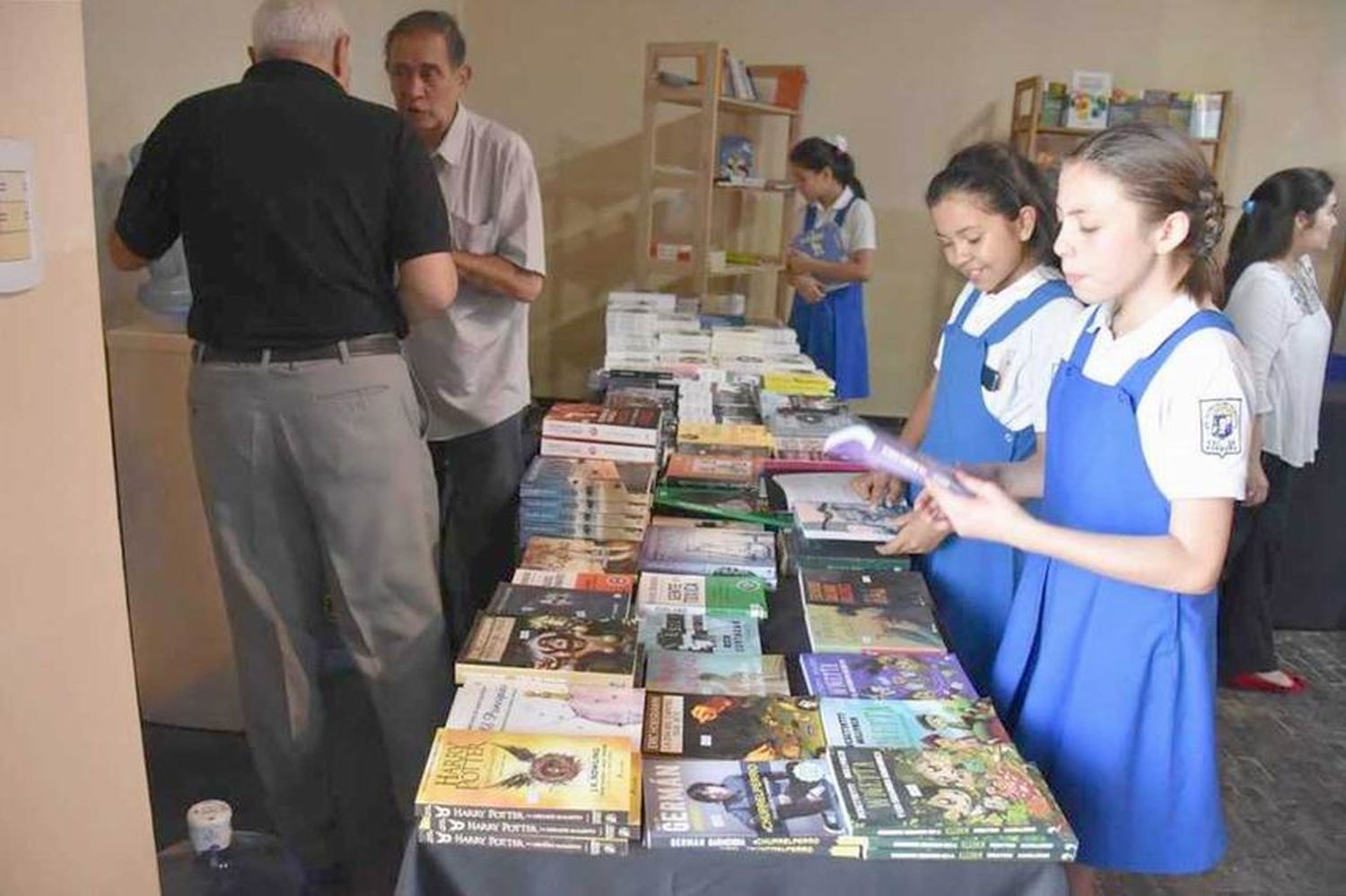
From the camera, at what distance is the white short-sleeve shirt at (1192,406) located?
3.80 feet

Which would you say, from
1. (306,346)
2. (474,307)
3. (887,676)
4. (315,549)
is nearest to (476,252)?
(474,307)

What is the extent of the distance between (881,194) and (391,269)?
4513 mm

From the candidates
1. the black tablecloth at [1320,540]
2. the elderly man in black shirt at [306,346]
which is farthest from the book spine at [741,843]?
the black tablecloth at [1320,540]

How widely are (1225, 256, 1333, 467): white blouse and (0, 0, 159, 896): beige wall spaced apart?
2682 mm

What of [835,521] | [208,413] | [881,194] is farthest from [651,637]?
[881,194]

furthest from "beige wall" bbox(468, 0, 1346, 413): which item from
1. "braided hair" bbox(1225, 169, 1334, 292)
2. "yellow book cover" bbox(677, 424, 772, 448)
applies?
"yellow book cover" bbox(677, 424, 772, 448)

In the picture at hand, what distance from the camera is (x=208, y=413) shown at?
1.75 metres

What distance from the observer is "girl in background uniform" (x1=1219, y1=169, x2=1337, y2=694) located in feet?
9.30

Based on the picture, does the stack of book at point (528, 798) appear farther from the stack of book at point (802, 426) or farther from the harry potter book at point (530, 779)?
the stack of book at point (802, 426)

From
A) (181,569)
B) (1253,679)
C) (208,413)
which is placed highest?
(208,413)

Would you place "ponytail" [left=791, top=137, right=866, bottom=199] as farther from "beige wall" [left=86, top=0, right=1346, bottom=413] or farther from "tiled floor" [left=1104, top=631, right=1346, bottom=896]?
"tiled floor" [left=1104, top=631, right=1346, bottom=896]

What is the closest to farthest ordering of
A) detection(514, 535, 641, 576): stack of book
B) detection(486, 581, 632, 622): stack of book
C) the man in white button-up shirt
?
1. detection(486, 581, 632, 622): stack of book
2. detection(514, 535, 641, 576): stack of book
3. the man in white button-up shirt

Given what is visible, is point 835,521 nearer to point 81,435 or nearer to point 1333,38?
point 81,435

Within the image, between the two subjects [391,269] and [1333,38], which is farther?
[1333,38]
